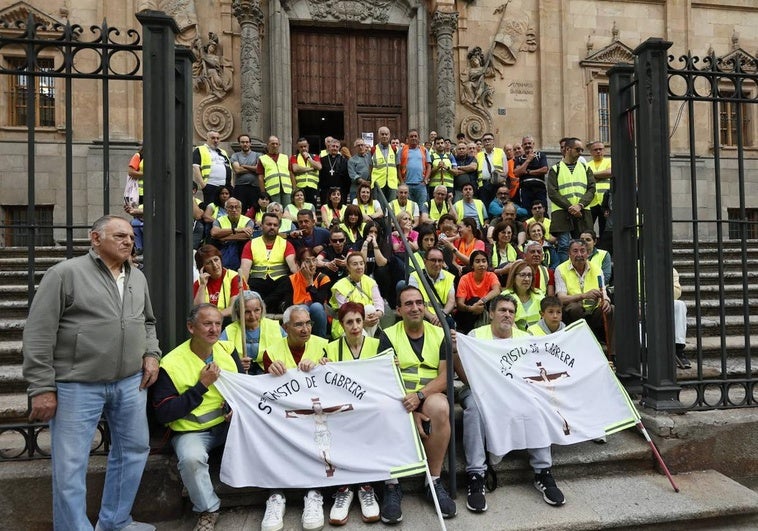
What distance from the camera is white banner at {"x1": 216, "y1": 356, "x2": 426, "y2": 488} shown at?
3.91 meters

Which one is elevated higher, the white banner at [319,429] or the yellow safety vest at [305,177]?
the yellow safety vest at [305,177]

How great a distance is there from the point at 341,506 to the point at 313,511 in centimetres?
20

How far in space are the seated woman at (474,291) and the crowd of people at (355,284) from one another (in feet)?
0.06

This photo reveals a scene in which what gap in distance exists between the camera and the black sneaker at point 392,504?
3.73 m

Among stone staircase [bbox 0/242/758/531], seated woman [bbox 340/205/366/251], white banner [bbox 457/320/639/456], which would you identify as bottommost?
stone staircase [bbox 0/242/758/531]

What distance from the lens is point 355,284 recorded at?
6.32 m

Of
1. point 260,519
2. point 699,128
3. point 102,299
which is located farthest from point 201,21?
point 699,128

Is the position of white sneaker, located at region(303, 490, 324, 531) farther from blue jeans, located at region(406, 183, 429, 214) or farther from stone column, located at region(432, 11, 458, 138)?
stone column, located at region(432, 11, 458, 138)

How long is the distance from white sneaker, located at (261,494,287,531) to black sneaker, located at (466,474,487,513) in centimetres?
137

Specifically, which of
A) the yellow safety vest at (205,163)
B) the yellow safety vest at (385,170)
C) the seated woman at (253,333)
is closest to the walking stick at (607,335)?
the seated woman at (253,333)

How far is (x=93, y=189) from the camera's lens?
12.2 meters

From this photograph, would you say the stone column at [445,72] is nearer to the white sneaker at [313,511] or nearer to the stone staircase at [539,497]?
the stone staircase at [539,497]

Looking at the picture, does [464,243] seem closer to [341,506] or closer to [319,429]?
[319,429]

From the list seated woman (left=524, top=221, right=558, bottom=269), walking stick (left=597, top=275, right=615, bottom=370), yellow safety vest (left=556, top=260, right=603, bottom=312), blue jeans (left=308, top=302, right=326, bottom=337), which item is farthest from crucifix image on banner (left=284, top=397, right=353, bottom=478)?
seated woman (left=524, top=221, right=558, bottom=269)
